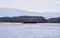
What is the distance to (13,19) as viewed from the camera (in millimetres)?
53781

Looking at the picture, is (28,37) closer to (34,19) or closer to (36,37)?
(36,37)

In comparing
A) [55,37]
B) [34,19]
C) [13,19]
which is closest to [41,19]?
[34,19]

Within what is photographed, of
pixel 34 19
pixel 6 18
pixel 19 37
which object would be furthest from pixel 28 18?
pixel 19 37

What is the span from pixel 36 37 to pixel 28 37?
73 cm

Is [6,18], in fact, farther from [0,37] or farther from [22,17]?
[0,37]

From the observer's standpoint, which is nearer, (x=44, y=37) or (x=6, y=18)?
(x=44, y=37)

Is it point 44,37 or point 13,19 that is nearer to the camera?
point 44,37

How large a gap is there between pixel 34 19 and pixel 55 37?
32429mm

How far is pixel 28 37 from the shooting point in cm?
2286

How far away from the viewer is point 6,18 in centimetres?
5294

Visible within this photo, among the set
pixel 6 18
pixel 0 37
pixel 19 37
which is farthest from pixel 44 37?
pixel 6 18

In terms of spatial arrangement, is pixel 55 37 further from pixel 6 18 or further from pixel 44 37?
pixel 6 18

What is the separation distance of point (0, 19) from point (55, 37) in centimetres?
3146

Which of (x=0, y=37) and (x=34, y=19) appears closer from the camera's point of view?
(x=0, y=37)
